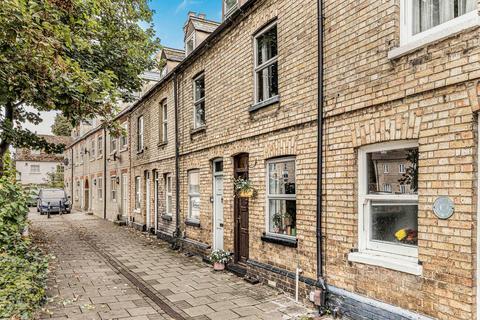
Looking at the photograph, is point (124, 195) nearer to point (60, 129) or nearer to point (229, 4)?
point (229, 4)

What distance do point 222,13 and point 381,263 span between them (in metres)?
8.23

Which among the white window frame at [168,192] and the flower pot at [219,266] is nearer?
the flower pot at [219,266]

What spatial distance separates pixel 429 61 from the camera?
4.18 metres

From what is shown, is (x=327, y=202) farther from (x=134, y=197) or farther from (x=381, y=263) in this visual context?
(x=134, y=197)

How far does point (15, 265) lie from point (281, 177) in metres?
5.00

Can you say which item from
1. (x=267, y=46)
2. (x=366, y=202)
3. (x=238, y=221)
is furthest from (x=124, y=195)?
(x=366, y=202)

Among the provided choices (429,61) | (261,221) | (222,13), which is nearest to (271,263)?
(261,221)

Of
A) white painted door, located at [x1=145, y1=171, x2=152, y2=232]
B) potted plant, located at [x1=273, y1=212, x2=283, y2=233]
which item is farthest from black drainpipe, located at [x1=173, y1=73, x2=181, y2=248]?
potted plant, located at [x1=273, y1=212, x2=283, y2=233]

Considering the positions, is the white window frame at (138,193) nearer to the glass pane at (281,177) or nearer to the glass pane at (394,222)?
the glass pane at (281,177)

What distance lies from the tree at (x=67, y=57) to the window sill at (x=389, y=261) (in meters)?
5.57

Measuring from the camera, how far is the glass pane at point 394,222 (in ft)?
15.1

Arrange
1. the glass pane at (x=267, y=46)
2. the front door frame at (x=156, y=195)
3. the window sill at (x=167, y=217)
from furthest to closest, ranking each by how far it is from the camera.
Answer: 1. the front door frame at (x=156, y=195)
2. the window sill at (x=167, y=217)
3. the glass pane at (x=267, y=46)

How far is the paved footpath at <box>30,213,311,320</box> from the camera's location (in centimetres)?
586

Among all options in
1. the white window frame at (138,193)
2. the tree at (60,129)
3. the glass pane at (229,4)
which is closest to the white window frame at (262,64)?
the glass pane at (229,4)
